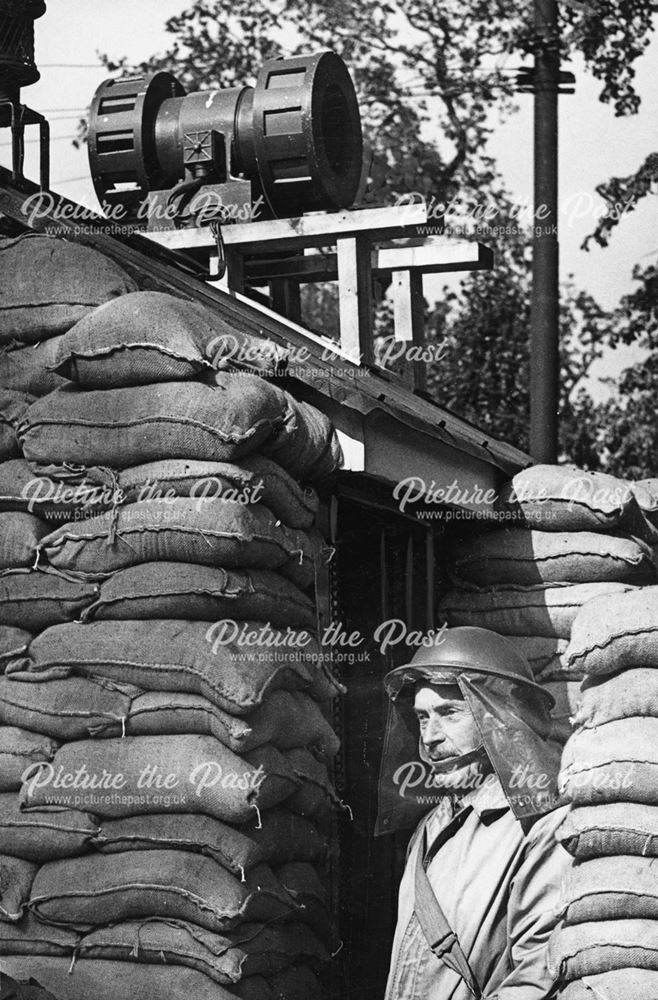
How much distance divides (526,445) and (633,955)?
42.2ft

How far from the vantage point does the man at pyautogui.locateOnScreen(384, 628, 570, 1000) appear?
18.8 feet

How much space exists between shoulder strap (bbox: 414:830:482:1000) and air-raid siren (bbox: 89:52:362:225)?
5.24 meters

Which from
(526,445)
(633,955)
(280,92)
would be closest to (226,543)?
(633,955)

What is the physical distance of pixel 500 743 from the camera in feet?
19.7

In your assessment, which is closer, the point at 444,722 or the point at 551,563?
the point at 444,722

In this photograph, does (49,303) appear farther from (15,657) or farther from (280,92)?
(280,92)

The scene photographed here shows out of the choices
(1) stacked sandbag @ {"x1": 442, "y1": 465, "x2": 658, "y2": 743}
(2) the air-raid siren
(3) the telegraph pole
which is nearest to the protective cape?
(1) stacked sandbag @ {"x1": 442, "y1": 465, "x2": 658, "y2": 743}

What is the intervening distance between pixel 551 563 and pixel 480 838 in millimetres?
3178

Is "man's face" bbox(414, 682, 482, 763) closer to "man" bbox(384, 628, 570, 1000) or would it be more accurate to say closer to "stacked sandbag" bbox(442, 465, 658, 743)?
"man" bbox(384, 628, 570, 1000)

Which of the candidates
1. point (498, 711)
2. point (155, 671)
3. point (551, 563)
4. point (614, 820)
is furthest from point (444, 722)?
point (551, 563)

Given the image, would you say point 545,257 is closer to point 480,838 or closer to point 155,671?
point 155,671

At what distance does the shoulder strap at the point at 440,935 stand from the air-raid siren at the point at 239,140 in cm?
524

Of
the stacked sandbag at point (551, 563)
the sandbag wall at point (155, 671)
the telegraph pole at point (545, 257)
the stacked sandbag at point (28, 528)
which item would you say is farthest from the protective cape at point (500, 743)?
the telegraph pole at point (545, 257)

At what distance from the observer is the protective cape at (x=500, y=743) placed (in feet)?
19.3
